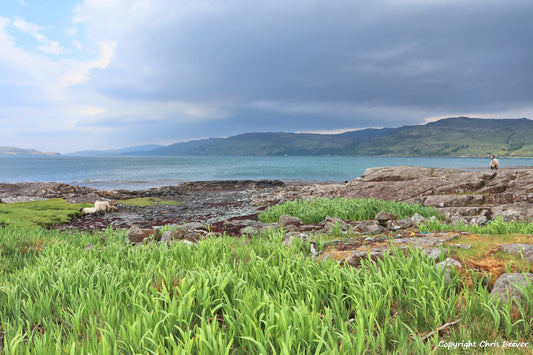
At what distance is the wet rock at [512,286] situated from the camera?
319cm

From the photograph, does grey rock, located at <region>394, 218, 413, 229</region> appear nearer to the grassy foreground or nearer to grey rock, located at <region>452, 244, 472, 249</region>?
grey rock, located at <region>452, 244, 472, 249</region>

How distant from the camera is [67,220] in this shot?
682 inches

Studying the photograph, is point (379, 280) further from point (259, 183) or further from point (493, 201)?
point (259, 183)

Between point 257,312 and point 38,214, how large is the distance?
731 inches

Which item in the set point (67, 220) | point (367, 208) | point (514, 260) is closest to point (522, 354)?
point (514, 260)

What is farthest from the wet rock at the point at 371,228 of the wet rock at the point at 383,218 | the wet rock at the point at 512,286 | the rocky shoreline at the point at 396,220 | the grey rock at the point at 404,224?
the wet rock at the point at 512,286

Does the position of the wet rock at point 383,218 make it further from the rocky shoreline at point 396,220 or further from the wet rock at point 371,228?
the wet rock at point 371,228

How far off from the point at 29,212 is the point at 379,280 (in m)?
20.0

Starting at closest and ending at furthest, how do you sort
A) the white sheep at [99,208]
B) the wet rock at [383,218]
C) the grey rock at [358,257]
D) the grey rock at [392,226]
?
the grey rock at [358,257]
the grey rock at [392,226]
the wet rock at [383,218]
the white sheep at [99,208]

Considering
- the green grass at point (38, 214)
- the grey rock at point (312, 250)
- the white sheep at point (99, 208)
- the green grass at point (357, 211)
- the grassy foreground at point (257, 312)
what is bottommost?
the white sheep at point (99, 208)

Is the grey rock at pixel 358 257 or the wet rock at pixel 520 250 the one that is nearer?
the wet rock at pixel 520 250

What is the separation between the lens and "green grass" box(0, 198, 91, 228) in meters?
13.8

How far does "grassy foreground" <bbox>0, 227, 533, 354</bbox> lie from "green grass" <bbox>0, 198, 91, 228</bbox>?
11.4 metres

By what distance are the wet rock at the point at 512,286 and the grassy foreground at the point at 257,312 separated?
0.43ft
